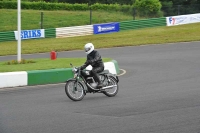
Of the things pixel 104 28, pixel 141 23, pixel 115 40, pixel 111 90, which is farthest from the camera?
pixel 141 23

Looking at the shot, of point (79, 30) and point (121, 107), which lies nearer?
Answer: point (121, 107)

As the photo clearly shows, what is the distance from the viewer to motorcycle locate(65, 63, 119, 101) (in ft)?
42.7

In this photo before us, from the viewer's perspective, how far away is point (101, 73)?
13.7 metres

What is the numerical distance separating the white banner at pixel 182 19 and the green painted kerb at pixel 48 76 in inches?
1024

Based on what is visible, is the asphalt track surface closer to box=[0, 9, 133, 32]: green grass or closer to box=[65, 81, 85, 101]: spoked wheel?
box=[65, 81, 85, 101]: spoked wheel

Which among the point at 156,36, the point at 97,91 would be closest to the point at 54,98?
the point at 97,91

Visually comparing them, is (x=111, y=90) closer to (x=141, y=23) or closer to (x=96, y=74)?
(x=96, y=74)

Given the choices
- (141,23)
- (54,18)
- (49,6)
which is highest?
(49,6)

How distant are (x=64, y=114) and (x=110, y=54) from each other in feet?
53.1

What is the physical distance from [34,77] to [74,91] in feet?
11.0

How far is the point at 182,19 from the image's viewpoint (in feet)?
139

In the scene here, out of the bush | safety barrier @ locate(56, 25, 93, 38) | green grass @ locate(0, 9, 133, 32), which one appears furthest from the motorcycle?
the bush

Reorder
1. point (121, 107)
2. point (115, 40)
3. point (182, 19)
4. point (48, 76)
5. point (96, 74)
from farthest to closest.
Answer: point (182, 19)
point (115, 40)
point (48, 76)
point (96, 74)
point (121, 107)

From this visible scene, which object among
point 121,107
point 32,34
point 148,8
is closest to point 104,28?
point 32,34
